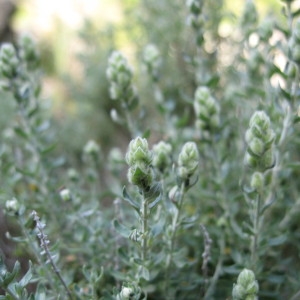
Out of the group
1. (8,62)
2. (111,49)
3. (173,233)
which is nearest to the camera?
(173,233)

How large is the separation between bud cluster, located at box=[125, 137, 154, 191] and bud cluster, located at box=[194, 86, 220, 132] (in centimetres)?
43

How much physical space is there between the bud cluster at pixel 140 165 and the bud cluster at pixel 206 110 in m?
0.43

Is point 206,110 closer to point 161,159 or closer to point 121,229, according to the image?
point 161,159

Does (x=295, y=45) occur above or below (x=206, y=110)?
above

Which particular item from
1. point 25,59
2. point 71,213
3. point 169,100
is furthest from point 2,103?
point 71,213

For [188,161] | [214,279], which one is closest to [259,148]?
[188,161]

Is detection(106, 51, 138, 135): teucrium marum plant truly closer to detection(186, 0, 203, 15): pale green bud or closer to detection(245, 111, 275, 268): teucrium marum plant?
detection(186, 0, 203, 15): pale green bud

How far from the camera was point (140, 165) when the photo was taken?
0.94 m

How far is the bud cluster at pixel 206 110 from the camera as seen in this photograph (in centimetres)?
135

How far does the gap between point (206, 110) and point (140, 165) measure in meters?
0.47

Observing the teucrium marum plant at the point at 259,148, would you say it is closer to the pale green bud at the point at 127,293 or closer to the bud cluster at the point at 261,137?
the bud cluster at the point at 261,137

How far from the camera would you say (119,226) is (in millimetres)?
1120

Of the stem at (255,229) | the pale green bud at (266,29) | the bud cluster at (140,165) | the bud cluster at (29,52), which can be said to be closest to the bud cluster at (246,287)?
the stem at (255,229)

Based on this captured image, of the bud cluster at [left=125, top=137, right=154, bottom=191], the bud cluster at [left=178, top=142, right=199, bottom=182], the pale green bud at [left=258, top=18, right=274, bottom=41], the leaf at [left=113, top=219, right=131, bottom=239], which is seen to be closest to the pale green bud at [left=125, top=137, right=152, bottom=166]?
the bud cluster at [left=125, top=137, right=154, bottom=191]
